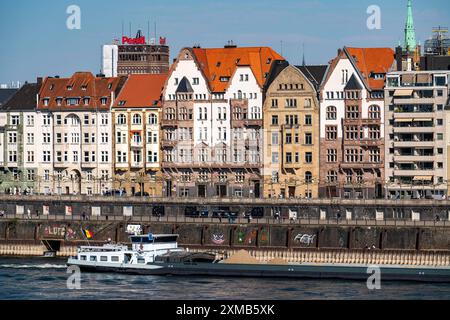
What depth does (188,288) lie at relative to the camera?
340 ft

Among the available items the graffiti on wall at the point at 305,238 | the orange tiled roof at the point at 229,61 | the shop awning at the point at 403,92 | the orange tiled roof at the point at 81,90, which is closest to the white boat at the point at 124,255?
the graffiti on wall at the point at 305,238

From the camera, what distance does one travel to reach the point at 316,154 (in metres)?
158

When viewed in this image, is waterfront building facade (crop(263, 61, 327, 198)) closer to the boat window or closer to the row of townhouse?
the row of townhouse

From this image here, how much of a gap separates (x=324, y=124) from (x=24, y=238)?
3597 centimetres

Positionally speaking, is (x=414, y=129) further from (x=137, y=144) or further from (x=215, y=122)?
(x=137, y=144)

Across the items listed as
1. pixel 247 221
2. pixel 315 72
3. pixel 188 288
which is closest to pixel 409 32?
pixel 315 72

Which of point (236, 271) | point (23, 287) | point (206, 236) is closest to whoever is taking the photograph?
point (23, 287)

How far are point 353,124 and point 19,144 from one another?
3917cm

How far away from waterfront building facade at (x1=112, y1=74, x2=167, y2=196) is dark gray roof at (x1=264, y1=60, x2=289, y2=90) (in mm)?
12986

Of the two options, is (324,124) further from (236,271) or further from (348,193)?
(236,271)

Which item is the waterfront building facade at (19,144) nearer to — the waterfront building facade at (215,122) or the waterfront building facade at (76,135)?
the waterfront building facade at (76,135)

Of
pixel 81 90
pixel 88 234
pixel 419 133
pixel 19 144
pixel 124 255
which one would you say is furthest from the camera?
pixel 19 144
